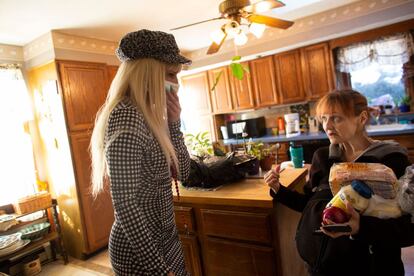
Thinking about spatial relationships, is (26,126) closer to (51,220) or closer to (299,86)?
(51,220)

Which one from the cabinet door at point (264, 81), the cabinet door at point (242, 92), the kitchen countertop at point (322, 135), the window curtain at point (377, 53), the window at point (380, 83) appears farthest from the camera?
the cabinet door at point (242, 92)

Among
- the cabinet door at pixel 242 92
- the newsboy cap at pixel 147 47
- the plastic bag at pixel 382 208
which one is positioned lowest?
Result: the plastic bag at pixel 382 208

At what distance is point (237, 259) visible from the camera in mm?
1360

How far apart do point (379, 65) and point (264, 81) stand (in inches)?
59.4

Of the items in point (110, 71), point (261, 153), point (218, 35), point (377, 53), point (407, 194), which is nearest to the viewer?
point (407, 194)

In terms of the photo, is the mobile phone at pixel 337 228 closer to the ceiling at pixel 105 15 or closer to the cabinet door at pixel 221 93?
the ceiling at pixel 105 15

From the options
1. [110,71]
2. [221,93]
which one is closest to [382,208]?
[110,71]

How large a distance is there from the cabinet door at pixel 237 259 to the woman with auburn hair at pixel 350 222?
12.3 inches

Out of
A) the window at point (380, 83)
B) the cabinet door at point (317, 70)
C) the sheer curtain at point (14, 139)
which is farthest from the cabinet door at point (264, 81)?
the sheer curtain at point (14, 139)

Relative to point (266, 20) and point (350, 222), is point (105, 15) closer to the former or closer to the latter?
point (266, 20)

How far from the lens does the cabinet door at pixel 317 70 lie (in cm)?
350

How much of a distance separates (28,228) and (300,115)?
12.3ft

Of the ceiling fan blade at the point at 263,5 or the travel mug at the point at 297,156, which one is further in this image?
A: the ceiling fan blade at the point at 263,5

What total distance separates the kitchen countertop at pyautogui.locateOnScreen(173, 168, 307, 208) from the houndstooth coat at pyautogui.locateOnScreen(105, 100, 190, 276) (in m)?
0.40
